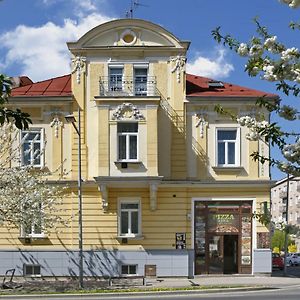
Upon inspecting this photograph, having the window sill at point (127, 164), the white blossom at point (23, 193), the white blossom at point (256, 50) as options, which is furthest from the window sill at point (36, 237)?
the white blossom at point (256, 50)

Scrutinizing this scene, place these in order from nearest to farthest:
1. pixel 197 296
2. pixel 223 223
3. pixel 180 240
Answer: pixel 197 296 < pixel 180 240 < pixel 223 223

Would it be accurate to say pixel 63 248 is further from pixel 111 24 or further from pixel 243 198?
pixel 111 24

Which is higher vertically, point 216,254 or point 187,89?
point 187,89

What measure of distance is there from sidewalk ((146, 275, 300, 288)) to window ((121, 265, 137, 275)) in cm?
117

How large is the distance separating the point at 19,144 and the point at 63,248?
499 cm

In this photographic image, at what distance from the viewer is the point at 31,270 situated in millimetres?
28469

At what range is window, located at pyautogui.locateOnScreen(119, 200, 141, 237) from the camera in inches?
1125

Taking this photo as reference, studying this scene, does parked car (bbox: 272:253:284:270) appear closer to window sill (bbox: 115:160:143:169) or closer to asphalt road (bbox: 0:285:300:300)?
window sill (bbox: 115:160:143:169)

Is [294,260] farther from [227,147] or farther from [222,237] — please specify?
[227,147]

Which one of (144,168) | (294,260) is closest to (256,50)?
(144,168)

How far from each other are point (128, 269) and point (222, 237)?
451cm

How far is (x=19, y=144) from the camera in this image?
93.1 ft

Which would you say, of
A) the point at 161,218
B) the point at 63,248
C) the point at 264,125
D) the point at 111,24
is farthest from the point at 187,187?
the point at 264,125

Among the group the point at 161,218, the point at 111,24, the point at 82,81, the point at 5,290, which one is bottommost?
the point at 5,290
